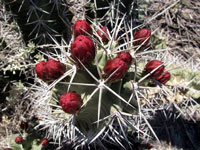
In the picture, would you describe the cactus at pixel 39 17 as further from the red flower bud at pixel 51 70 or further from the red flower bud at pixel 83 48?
the red flower bud at pixel 83 48

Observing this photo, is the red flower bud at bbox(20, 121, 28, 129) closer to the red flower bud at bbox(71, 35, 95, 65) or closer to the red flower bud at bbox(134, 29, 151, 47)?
the red flower bud at bbox(71, 35, 95, 65)

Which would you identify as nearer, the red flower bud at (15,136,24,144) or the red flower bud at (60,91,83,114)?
the red flower bud at (60,91,83,114)

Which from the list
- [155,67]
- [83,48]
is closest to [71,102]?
[83,48]

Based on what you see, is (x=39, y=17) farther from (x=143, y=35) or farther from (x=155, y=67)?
(x=155, y=67)

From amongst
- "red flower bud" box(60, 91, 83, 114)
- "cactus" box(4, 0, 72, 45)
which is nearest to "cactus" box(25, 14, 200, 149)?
"red flower bud" box(60, 91, 83, 114)

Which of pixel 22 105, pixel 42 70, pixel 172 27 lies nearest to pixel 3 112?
pixel 22 105
